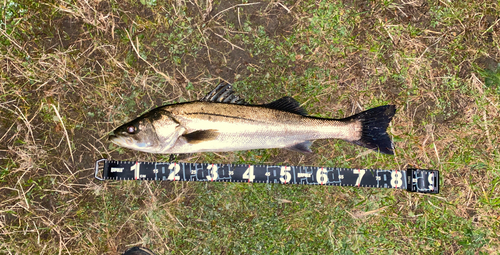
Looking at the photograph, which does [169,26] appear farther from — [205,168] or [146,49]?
[205,168]

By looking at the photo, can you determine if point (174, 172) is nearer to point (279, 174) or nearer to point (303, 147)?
point (279, 174)

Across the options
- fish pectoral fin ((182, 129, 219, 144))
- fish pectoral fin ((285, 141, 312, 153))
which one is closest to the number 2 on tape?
fish pectoral fin ((182, 129, 219, 144))

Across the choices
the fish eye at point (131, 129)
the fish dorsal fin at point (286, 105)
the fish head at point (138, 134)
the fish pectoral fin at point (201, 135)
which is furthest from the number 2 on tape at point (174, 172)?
the fish dorsal fin at point (286, 105)

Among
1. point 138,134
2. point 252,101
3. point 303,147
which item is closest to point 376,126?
point 303,147

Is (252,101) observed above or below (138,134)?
above

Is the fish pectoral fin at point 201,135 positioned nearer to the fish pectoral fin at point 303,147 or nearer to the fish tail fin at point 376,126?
the fish pectoral fin at point 303,147

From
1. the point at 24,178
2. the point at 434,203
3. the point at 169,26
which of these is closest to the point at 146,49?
the point at 169,26

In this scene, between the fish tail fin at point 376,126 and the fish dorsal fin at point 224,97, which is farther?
the fish tail fin at point 376,126
